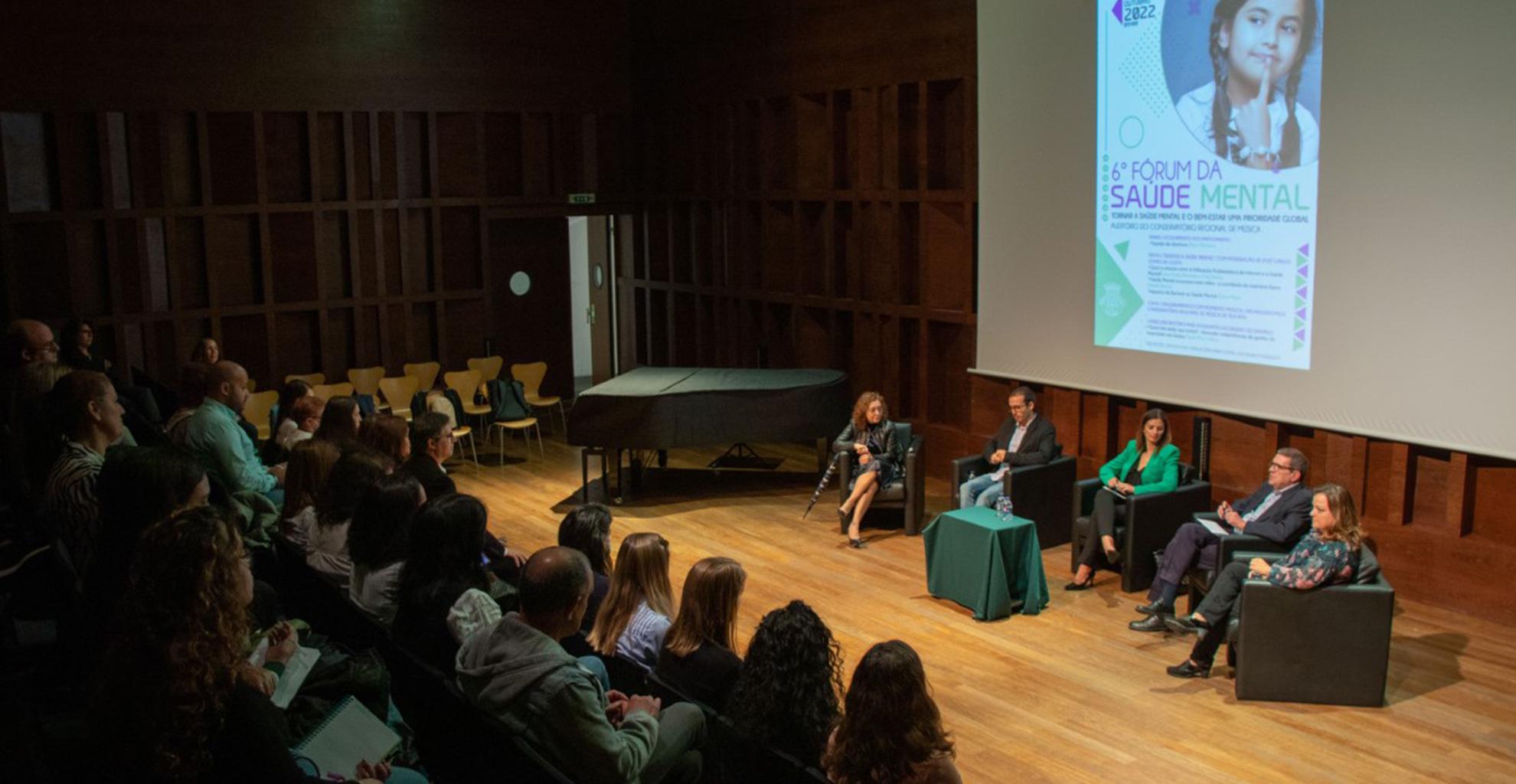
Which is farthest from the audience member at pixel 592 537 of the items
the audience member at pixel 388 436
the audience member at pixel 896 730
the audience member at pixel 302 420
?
the audience member at pixel 302 420

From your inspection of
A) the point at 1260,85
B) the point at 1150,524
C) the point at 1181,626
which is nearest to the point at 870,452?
the point at 1150,524

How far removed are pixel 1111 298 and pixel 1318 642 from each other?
328 centimetres

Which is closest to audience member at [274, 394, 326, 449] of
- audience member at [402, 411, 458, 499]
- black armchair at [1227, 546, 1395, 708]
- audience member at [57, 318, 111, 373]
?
audience member at [402, 411, 458, 499]

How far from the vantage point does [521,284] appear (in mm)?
12945

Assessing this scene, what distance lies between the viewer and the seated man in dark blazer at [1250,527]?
650 centimetres

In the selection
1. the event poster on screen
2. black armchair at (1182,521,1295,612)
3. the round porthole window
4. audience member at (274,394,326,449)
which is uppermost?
the event poster on screen

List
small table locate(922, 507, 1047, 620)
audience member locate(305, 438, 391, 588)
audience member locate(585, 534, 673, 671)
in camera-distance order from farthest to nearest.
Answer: small table locate(922, 507, 1047, 620)
audience member locate(305, 438, 391, 588)
audience member locate(585, 534, 673, 671)

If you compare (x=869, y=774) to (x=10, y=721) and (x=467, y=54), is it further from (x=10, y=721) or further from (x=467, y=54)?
(x=467, y=54)

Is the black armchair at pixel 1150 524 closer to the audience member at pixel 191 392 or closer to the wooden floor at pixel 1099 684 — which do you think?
the wooden floor at pixel 1099 684

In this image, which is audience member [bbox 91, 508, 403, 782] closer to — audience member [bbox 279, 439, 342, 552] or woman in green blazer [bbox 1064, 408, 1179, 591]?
audience member [bbox 279, 439, 342, 552]

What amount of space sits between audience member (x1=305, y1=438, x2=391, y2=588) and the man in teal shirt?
3.31ft

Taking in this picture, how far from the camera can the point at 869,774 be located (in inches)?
134

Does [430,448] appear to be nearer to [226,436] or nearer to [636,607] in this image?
[226,436]

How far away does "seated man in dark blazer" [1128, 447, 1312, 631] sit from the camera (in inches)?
256
